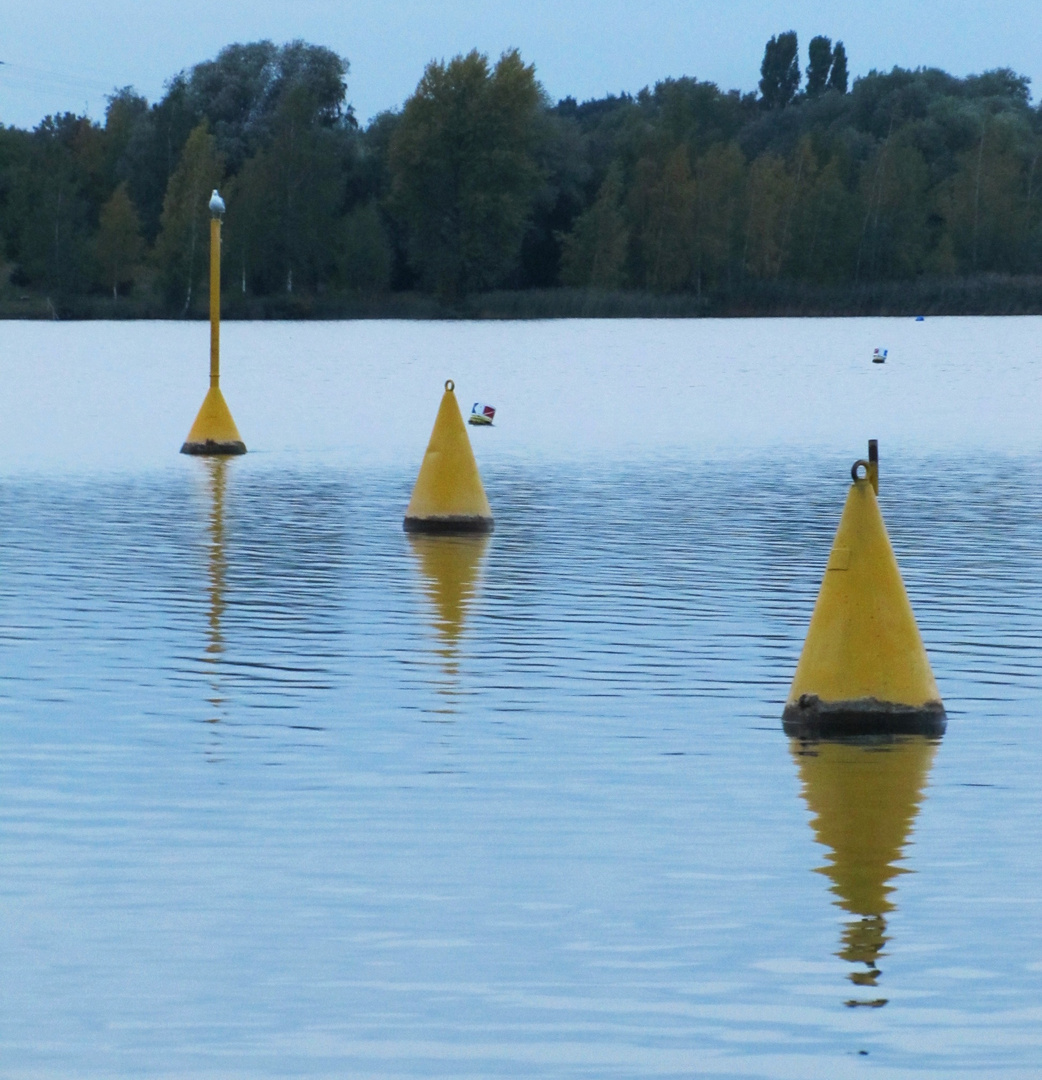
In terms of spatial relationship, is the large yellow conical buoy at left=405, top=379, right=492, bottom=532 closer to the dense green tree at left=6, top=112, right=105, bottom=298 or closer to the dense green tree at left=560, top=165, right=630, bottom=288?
the dense green tree at left=560, top=165, right=630, bottom=288

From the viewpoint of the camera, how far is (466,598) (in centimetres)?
1414

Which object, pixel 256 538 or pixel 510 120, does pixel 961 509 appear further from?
pixel 510 120

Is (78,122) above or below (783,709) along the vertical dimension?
above

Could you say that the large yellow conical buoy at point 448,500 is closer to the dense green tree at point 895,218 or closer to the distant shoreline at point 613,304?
the distant shoreline at point 613,304

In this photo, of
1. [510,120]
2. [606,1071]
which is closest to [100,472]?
[606,1071]

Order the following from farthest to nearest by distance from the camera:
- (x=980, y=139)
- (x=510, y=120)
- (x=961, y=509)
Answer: (x=980, y=139)
(x=510, y=120)
(x=961, y=509)

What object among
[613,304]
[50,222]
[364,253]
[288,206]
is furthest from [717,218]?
[50,222]

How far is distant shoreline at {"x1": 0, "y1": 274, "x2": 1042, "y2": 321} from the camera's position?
102m

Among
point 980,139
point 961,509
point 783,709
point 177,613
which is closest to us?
point 783,709

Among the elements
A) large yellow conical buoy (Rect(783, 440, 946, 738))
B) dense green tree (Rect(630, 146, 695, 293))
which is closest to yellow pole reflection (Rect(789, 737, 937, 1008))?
large yellow conical buoy (Rect(783, 440, 946, 738))

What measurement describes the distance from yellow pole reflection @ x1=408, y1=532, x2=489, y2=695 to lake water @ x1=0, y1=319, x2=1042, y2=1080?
6cm

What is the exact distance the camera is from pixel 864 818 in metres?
8.11

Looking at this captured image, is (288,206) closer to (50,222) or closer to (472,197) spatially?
(472,197)

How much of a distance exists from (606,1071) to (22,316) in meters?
111
